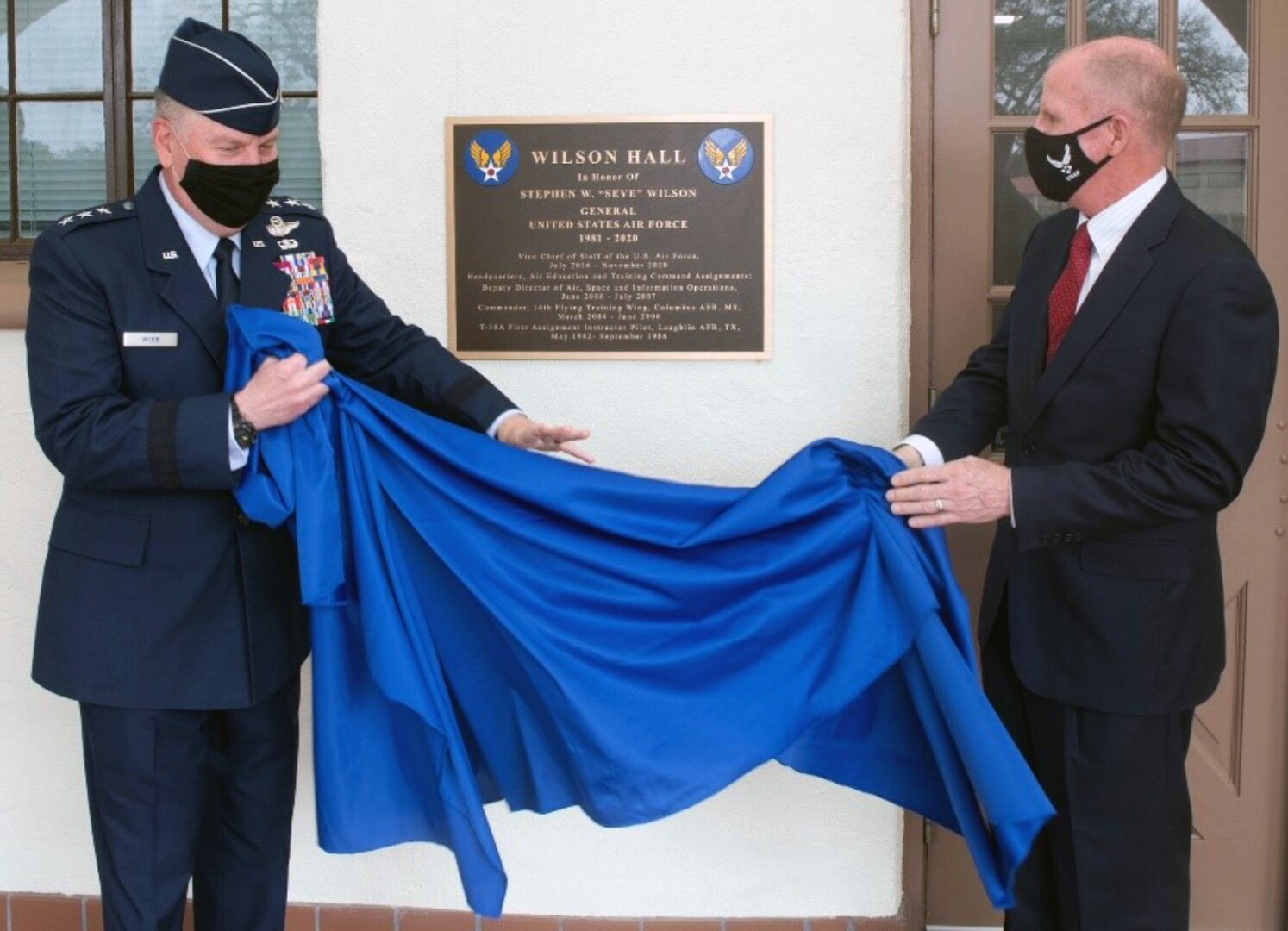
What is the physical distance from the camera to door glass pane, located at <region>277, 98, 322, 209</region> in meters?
3.31

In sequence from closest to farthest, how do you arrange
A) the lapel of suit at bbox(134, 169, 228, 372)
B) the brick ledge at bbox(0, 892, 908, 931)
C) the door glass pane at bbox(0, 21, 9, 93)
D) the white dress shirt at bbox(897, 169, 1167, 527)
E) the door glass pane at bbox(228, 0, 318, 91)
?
the lapel of suit at bbox(134, 169, 228, 372) → the white dress shirt at bbox(897, 169, 1167, 527) → the brick ledge at bbox(0, 892, 908, 931) → the door glass pane at bbox(228, 0, 318, 91) → the door glass pane at bbox(0, 21, 9, 93)

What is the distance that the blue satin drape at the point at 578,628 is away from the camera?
221 centimetres

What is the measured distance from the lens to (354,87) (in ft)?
9.73

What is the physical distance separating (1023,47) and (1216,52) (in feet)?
1.39

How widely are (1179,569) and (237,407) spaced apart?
5.26 ft

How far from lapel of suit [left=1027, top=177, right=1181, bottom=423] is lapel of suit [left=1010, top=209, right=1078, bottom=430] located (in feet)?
0.28

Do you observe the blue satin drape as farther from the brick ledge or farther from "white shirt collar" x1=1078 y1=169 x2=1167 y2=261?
the brick ledge

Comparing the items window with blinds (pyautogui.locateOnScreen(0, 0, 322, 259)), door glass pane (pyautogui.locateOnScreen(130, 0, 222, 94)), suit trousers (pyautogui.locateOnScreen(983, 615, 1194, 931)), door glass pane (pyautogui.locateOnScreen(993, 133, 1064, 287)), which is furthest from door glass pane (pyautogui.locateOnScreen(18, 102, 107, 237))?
suit trousers (pyautogui.locateOnScreen(983, 615, 1194, 931))

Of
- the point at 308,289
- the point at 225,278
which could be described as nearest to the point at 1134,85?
the point at 308,289


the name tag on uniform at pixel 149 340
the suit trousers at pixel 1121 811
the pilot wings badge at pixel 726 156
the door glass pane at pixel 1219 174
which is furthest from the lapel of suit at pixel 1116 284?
the name tag on uniform at pixel 149 340

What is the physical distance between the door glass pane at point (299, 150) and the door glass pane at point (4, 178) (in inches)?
29.4

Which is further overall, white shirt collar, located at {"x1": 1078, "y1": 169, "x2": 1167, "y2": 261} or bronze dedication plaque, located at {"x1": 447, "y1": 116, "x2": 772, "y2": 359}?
bronze dedication plaque, located at {"x1": 447, "y1": 116, "x2": 772, "y2": 359}

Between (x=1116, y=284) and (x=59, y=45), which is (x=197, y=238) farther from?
(x=1116, y=284)

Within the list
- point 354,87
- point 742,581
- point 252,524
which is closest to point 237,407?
point 252,524
